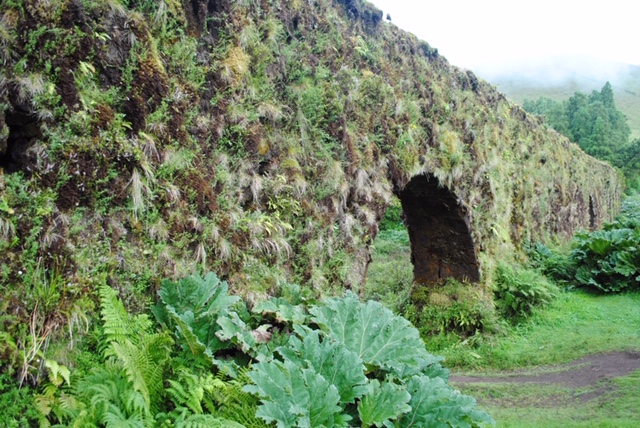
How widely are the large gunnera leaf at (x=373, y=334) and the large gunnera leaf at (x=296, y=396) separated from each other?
739mm

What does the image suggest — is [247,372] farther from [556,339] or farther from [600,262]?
[600,262]

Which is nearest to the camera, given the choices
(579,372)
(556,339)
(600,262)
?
(579,372)

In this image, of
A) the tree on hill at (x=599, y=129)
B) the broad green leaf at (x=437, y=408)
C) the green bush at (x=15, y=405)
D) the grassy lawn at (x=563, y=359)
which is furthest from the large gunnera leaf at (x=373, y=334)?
the tree on hill at (x=599, y=129)

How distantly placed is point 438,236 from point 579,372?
3.58 m

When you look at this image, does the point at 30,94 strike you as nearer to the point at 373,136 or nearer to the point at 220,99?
the point at 220,99

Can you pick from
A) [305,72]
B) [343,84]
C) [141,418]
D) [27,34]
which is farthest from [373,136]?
[141,418]

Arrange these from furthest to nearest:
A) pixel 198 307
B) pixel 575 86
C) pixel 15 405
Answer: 1. pixel 575 86
2. pixel 198 307
3. pixel 15 405

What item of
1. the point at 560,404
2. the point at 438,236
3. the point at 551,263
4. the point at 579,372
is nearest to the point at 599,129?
the point at 551,263

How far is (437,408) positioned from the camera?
293 centimetres

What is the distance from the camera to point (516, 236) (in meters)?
12.2

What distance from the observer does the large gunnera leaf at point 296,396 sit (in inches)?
98.0

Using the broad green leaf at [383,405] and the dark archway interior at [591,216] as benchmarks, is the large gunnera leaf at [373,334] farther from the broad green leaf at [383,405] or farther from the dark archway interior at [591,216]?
the dark archway interior at [591,216]

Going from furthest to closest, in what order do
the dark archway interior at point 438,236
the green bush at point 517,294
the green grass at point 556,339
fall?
the green bush at point 517,294 → the dark archway interior at point 438,236 → the green grass at point 556,339

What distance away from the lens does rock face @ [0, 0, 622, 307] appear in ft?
9.50
